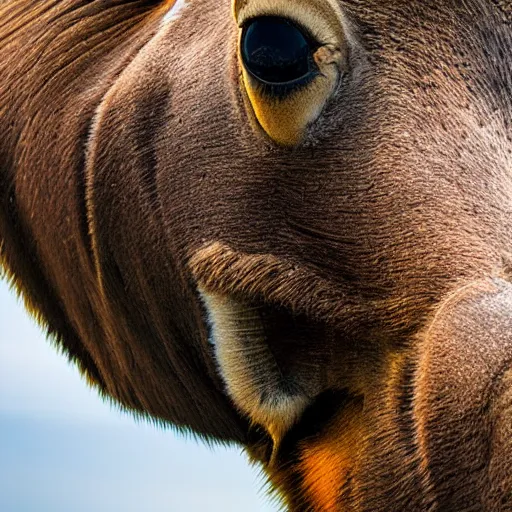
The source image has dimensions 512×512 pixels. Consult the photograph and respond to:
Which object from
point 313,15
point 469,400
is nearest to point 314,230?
point 313,15

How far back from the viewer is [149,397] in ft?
13.4

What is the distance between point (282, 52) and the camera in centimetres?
323

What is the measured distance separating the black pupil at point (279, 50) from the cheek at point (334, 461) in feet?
3.41

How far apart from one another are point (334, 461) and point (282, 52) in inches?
50.5

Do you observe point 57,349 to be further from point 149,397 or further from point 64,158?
point 64,158

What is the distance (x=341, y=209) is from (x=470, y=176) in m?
0.40

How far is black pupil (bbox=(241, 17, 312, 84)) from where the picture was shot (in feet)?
10.6

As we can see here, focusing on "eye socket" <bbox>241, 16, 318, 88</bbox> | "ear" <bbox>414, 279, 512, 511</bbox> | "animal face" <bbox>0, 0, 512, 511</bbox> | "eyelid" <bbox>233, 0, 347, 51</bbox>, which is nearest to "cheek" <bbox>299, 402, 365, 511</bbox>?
"animal face" <bbox>0, 0, 512, 511</bbox>

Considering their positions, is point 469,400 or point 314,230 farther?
point 314,230

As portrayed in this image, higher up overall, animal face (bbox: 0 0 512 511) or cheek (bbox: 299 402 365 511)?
animal face (bbox: 0 0 512 511)

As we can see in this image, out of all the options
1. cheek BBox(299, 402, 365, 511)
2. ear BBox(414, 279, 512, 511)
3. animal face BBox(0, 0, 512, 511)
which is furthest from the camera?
cheek BBox(299, 402, 365, 511)

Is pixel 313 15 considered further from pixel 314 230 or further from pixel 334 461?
pixel 334 461

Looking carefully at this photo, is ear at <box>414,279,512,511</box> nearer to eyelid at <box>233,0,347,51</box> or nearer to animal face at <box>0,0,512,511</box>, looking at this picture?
animal face at <box>0,0,512,511</box>

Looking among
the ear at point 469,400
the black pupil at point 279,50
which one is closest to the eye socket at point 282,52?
the black pupil at point 279,50
